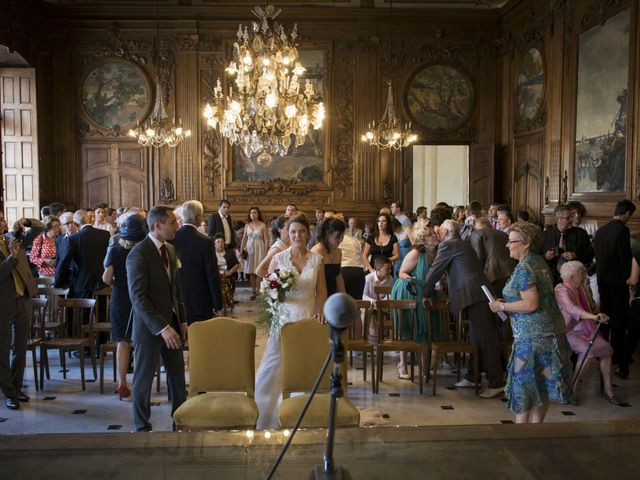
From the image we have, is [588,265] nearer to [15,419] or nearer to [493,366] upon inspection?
[493,366]

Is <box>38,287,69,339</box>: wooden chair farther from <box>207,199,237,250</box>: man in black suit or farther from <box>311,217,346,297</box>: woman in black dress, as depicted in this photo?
<box>207,199,237,250</box>: man in black suit

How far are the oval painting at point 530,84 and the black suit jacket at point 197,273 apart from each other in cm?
1003

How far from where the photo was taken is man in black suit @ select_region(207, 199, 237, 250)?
12383mm

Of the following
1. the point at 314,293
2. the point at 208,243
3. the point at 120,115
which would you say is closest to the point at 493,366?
the point at 314,293

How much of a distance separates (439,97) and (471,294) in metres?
10.7

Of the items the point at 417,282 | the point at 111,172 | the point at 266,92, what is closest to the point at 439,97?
the point at 266,92

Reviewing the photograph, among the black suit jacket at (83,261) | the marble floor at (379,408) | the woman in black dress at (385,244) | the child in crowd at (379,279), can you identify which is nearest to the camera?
the marble floor at (379,408)

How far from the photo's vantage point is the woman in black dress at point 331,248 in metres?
5.99

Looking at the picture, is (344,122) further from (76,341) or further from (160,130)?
(76,341)

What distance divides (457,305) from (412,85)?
10.7 m

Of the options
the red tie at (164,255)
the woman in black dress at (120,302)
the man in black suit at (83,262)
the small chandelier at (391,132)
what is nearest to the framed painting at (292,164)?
the small chandelier at (391,132)

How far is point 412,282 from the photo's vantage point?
6965mm

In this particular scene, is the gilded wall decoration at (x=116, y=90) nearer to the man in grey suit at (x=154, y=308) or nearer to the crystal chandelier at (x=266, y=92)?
the crystal chandelier at (x=266, y=92)

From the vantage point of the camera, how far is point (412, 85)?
53.0 feet
